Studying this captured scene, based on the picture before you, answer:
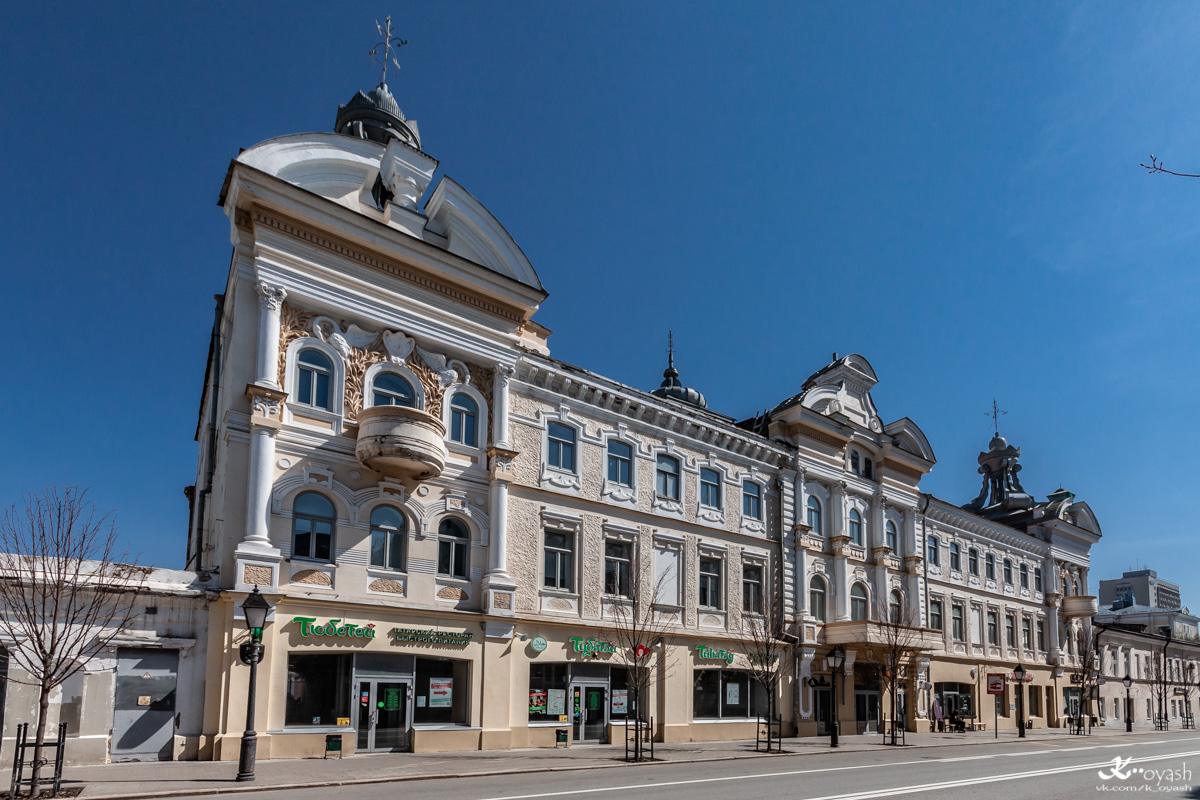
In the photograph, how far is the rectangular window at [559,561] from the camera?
2820 cm

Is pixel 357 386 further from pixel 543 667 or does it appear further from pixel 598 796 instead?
pixel 598 796

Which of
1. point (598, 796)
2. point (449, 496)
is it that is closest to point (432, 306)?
point (449, 496)

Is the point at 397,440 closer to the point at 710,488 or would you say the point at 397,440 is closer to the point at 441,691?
the point at 441,691

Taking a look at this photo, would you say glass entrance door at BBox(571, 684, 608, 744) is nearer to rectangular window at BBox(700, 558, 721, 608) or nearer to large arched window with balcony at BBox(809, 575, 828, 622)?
rectangular window at BBox(700, 558, 721, 608)

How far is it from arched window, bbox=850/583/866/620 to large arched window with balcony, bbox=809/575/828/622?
6.83 ft

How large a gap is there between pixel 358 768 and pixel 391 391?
31.8ft

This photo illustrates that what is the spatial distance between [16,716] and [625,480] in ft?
59.4

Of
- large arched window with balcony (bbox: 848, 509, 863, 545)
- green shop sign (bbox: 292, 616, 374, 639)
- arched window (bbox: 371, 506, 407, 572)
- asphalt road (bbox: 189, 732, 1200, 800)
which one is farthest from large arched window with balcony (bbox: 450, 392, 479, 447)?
large arched window with balcony (bbox: 848, 509, 863, 545)

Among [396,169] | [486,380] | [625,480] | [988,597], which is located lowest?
[988,597]

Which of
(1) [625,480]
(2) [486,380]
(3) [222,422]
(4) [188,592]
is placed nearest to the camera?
(4) [188,592]

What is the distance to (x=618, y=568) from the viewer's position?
99.0ft

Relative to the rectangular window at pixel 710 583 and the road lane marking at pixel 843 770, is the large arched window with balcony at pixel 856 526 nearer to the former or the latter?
the rectangular window at pixel 710 583

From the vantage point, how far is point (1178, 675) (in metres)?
72.9

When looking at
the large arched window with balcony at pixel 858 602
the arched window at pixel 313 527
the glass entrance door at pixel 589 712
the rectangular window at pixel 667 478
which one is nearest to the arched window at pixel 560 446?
the rectangular window at pixel 667 478
